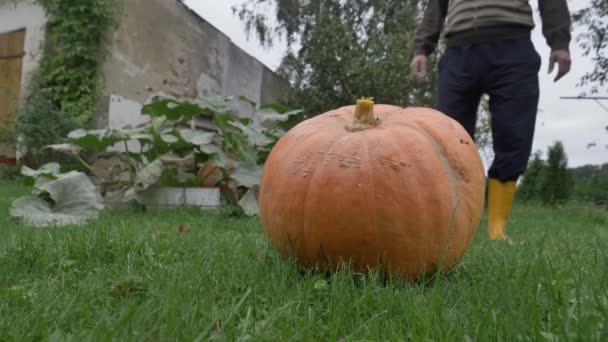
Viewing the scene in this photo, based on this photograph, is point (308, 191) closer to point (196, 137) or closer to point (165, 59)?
point (196, 137)

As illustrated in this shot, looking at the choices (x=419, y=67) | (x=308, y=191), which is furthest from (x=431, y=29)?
(x=308, y=191)

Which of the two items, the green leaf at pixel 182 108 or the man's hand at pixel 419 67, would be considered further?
the green leaf at pixel 182 108

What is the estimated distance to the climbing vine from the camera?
281 inches

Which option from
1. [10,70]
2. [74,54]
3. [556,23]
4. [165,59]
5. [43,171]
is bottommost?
[43,171]

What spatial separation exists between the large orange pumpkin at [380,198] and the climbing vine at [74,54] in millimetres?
6578

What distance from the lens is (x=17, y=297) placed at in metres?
0.98

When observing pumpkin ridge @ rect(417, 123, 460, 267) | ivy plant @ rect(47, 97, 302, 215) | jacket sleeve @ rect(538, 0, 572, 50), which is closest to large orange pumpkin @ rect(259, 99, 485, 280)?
pumpkin ridge @ rect(417, 123, 460, 267)

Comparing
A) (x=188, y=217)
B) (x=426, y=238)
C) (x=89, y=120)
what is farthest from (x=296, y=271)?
(x=89, y=120)

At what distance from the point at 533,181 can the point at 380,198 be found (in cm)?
942

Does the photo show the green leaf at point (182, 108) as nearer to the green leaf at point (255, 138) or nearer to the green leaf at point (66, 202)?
the green leaf at point (255, 138)

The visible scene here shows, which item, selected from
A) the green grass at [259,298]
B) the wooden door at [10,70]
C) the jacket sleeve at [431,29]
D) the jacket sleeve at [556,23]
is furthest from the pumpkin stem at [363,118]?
the wooden door at [10,70]

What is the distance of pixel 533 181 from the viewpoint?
959 centimetres

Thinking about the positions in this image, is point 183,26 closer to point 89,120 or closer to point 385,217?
point 89,120

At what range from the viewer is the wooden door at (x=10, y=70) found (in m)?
7.52
